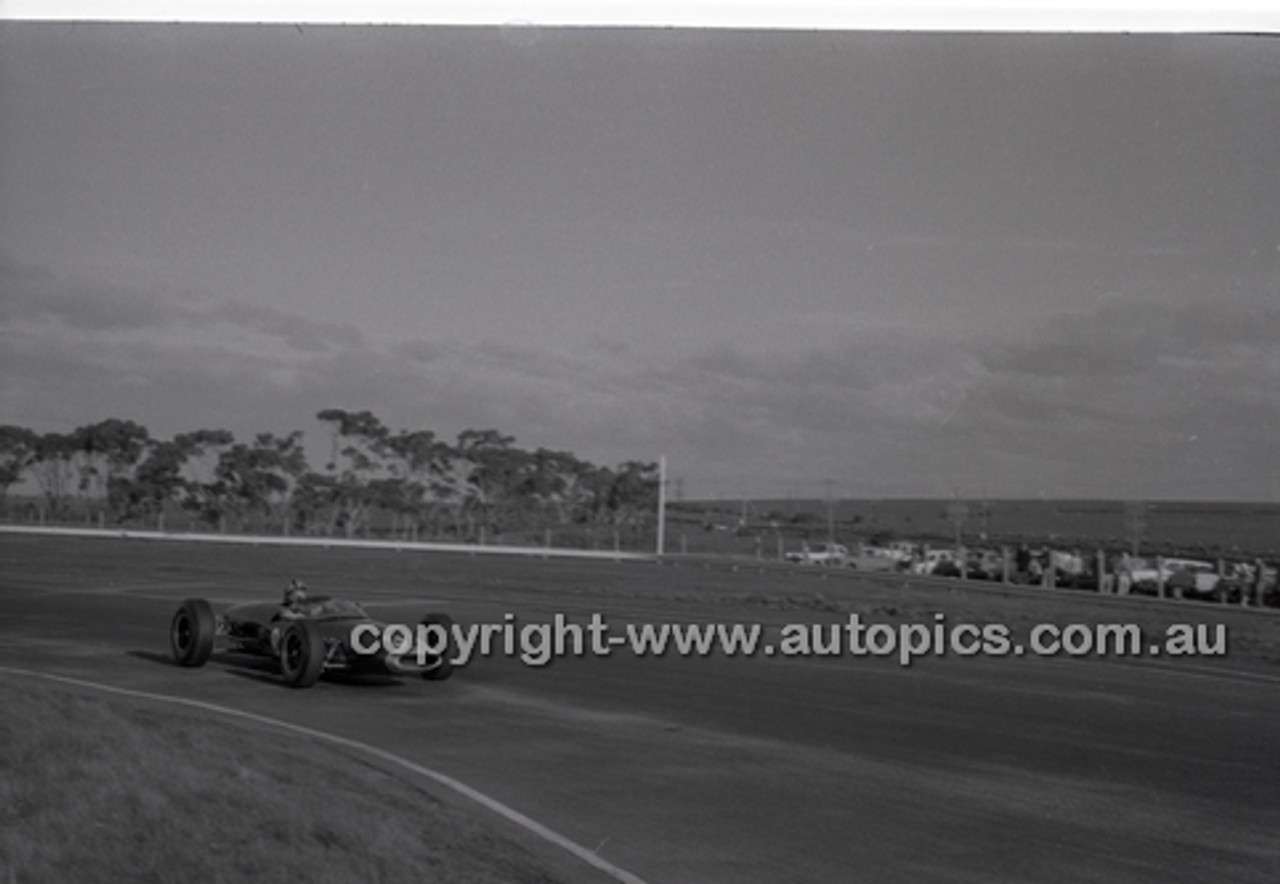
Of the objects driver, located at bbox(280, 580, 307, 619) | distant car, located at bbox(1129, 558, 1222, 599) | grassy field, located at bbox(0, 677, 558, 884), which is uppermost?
distant car, located at bbox(1129, 558, 1222, 599)

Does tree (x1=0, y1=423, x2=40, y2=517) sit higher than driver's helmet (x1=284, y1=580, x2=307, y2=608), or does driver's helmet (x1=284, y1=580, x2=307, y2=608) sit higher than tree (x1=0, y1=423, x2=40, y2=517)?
tree (x1=0, y1=423, x2=40, y2=517)

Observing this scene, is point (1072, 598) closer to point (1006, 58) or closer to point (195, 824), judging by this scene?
point (1006, 58)

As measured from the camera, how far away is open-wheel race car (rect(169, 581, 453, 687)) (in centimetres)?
950

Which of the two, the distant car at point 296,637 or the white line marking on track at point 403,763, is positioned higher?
the distant car at point 296,637

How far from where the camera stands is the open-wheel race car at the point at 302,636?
9500mm

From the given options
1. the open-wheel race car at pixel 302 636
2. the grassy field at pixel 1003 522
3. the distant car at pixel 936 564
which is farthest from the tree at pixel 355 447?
the distant car at pixel 936 564

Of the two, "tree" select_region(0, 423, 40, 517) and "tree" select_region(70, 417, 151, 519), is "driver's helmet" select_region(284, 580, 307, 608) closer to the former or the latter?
"tree" select_region(70, 417, 151, 519)

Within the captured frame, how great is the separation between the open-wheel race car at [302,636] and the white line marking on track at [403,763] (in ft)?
2.26

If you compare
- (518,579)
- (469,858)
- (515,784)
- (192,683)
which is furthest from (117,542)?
(469,858)

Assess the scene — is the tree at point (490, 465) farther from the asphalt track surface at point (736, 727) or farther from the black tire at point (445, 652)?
the black tire at point (445, 652)

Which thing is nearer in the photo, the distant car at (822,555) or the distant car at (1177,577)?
the distant car at (1177,577)

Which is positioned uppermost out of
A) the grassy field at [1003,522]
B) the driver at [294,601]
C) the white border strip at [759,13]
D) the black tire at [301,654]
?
the white border strip at [759,13]

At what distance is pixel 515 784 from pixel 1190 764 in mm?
4522

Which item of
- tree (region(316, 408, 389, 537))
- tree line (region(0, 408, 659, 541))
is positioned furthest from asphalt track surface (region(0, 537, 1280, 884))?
tree (region(316, 408, 389, 537))
